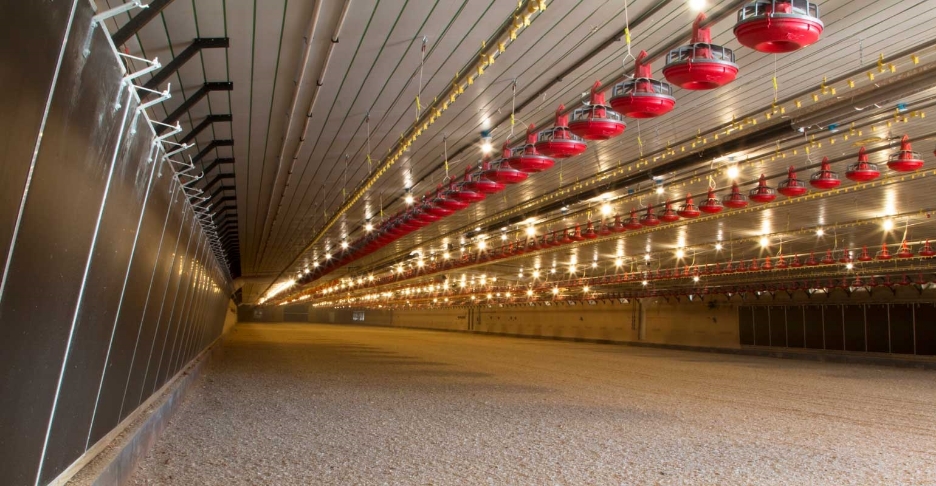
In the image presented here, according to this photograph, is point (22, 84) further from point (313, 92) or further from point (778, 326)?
point (778, 326)

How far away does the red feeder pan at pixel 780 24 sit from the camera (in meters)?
6.05

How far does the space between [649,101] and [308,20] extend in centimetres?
525

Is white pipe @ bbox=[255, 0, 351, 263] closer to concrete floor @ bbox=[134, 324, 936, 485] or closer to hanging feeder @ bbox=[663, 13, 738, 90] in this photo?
hanging feeder @ bbox=[663, 13, 738, 90]

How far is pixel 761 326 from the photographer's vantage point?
4797 centimetres

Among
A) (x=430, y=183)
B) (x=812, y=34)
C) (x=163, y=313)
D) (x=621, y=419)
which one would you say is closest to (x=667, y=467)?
(x=621, y=419)

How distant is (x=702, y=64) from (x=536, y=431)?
26.6 ft

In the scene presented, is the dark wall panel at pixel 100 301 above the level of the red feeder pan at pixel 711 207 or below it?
below

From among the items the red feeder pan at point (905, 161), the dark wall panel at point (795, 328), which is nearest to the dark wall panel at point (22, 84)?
the red feeder pan at point (905, 161)

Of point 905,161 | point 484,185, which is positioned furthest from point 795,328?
point 484,185

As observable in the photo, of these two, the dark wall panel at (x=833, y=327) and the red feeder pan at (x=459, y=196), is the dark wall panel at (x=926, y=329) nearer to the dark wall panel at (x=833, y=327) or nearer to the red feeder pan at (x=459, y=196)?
the dark wall panel at (x=833, y=327)

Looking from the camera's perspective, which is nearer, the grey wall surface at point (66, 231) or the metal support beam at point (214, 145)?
the grey wall surface at point (66, 231)

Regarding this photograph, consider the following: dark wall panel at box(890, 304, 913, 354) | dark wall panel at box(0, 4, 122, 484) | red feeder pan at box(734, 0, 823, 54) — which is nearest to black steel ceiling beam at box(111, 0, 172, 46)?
dark wall panel at box(0, 4, 122, 484)

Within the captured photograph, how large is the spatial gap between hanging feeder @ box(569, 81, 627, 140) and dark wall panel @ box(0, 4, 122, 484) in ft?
16.0

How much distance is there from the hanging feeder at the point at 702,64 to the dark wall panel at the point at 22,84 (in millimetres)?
5055
